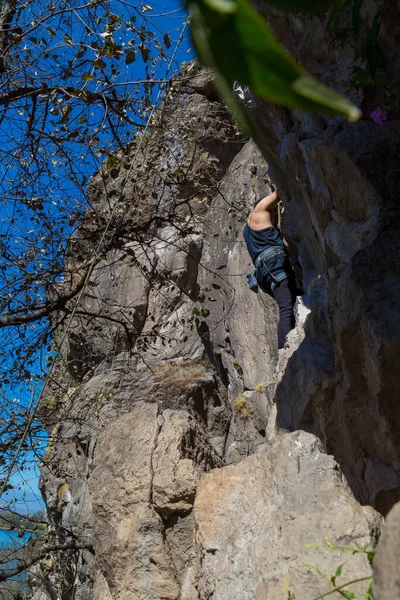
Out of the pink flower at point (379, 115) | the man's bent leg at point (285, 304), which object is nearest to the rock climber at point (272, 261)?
the man's bent leg at point (285, 304)

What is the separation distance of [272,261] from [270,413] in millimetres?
1364

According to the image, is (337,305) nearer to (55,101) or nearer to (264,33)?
(55,101)

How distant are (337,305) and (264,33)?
3.26 meters

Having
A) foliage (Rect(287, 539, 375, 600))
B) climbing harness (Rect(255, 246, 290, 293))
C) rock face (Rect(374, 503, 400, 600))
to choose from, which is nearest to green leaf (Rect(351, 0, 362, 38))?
climbing harness (Rect(255, 246, 290, 293))

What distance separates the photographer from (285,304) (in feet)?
18.5

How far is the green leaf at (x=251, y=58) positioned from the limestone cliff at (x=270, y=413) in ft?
5.66

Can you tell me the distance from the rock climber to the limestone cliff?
0.87 feet

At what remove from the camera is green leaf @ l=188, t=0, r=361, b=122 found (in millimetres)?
525

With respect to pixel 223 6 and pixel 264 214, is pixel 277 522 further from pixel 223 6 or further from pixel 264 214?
pixel 264 214

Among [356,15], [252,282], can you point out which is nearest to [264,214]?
[252,282]

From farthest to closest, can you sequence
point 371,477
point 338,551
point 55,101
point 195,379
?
point 195,379 → point 55,101 → point 371,477 → point 338,551

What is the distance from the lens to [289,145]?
4.55m

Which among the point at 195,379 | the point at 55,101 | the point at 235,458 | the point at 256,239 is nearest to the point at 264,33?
the point at 55,101

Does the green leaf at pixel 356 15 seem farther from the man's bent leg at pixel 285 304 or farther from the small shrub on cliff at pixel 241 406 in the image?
the small shrub on cliff at pixel 241 406
